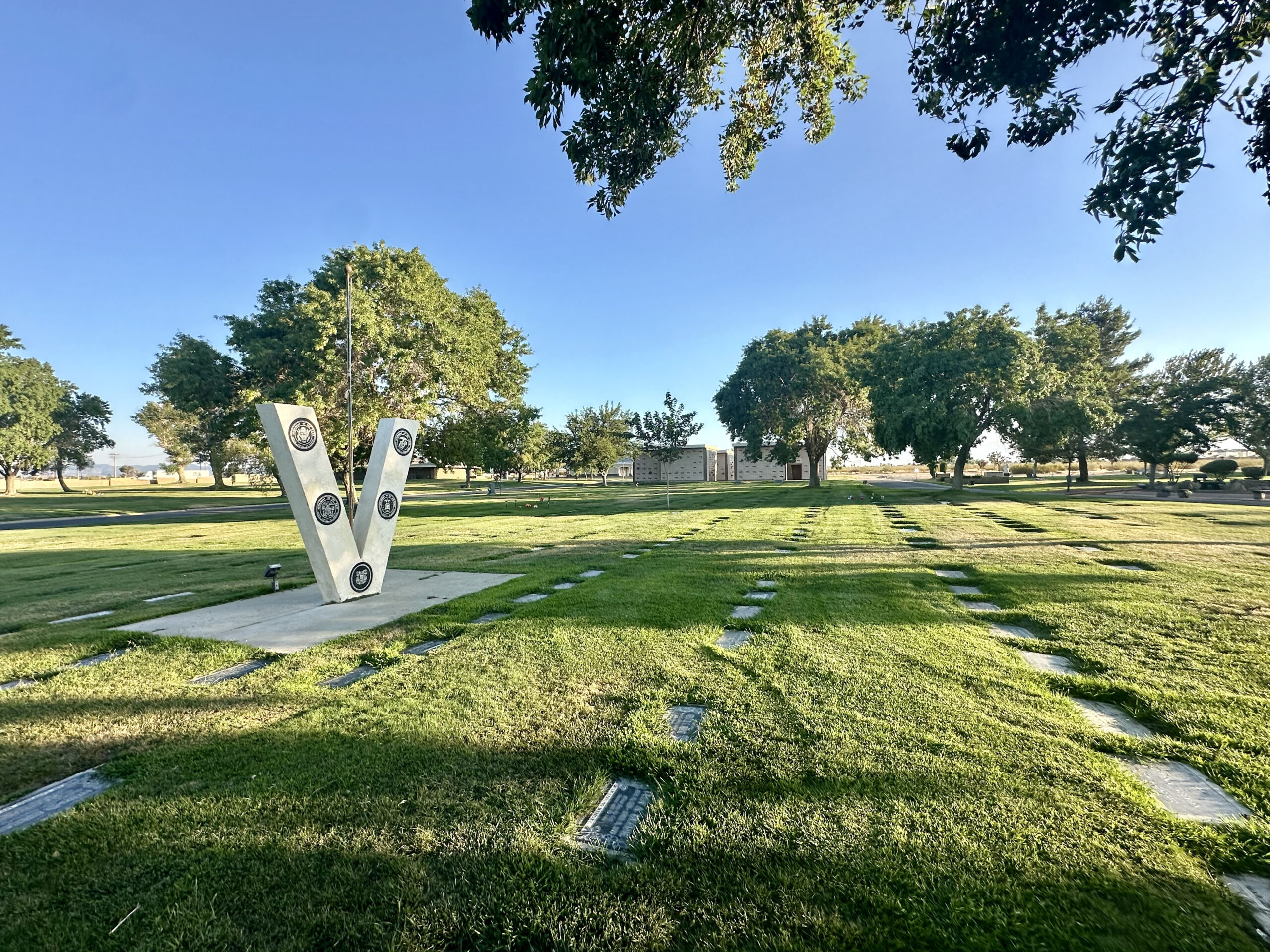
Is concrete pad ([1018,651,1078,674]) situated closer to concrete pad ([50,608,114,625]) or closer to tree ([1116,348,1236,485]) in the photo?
concrete pad ([50,608,114,625])

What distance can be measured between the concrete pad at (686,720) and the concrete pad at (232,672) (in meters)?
3.01

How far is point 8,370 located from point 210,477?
59361mm

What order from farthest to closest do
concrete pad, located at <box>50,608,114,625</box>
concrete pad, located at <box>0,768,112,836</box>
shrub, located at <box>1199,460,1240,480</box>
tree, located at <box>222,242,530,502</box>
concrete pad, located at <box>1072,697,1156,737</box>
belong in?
1. shrub, located at <box>1199,460,1240,480</box>
2. tree, located at <box>222,242,530,502</box>
3. concrete pad, located at <box>50,608,114,625</box>
4. concrete pad, located at <box>1072,697,1156,737</box>
5. concrete pad, located at <box>0,768,112,836</box>

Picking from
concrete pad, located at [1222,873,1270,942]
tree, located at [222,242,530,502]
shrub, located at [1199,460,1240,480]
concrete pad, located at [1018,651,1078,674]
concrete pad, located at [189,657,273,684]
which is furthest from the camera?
shrub, located at [1199,460,1240,480]

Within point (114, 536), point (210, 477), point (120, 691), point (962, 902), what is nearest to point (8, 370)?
point (114, 536)

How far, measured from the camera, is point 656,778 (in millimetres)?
2268

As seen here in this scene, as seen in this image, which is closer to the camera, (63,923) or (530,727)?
(63,923)

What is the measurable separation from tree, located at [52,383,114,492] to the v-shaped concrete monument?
4845cm

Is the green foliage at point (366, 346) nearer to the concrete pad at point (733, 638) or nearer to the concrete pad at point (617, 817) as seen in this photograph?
the concrete pad at point (733, 638)

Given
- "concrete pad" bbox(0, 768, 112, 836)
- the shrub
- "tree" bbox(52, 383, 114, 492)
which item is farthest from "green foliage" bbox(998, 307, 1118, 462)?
"tree" bbox(52, 383, 114, 492)

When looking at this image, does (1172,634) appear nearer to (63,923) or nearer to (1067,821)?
(1067,821)

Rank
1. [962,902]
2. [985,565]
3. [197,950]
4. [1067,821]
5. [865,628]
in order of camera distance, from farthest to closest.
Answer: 1. [985,565]
2. [865,628]
3. [1067,821]
4. [962,902]
5. [197,950]

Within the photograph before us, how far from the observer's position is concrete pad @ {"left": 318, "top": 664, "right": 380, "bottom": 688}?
340 cm

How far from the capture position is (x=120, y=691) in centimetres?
326
